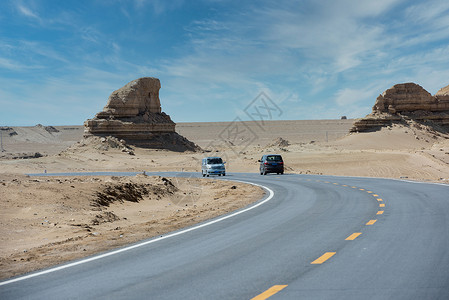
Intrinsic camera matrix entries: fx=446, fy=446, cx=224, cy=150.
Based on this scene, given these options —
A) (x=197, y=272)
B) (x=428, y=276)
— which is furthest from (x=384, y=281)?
(x=197, y=272)

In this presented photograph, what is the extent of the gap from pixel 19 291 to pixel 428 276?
17.9ft

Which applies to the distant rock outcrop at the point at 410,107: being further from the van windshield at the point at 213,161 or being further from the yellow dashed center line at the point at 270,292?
the yellow dashed center line at the point at 270,292

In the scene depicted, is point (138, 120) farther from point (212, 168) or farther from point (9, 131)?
point (9, 131)

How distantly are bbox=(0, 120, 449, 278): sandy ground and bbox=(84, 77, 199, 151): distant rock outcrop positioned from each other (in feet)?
12.2

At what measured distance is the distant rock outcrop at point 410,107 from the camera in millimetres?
83750

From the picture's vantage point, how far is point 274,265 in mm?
6855

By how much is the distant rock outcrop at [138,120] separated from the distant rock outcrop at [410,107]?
115 feet

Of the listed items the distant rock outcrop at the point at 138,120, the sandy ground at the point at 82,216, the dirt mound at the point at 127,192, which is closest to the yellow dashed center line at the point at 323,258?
the sandy ground at the point at 82,216

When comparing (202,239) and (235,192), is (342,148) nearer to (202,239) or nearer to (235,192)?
(235,192)

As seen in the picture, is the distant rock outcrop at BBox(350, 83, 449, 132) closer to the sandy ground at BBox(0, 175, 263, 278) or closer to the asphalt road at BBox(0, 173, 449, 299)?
the sandy ground at BBox(0, 175, 263, 278)

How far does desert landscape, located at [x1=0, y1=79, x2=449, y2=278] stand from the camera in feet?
36.7

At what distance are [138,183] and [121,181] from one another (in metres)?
1.00

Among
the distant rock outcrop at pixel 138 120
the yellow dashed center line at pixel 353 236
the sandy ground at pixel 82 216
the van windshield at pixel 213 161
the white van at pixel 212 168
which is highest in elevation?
the distant rock outcrop at pixel 138 120

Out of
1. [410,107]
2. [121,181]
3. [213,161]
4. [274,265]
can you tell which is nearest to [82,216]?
[121,181]
